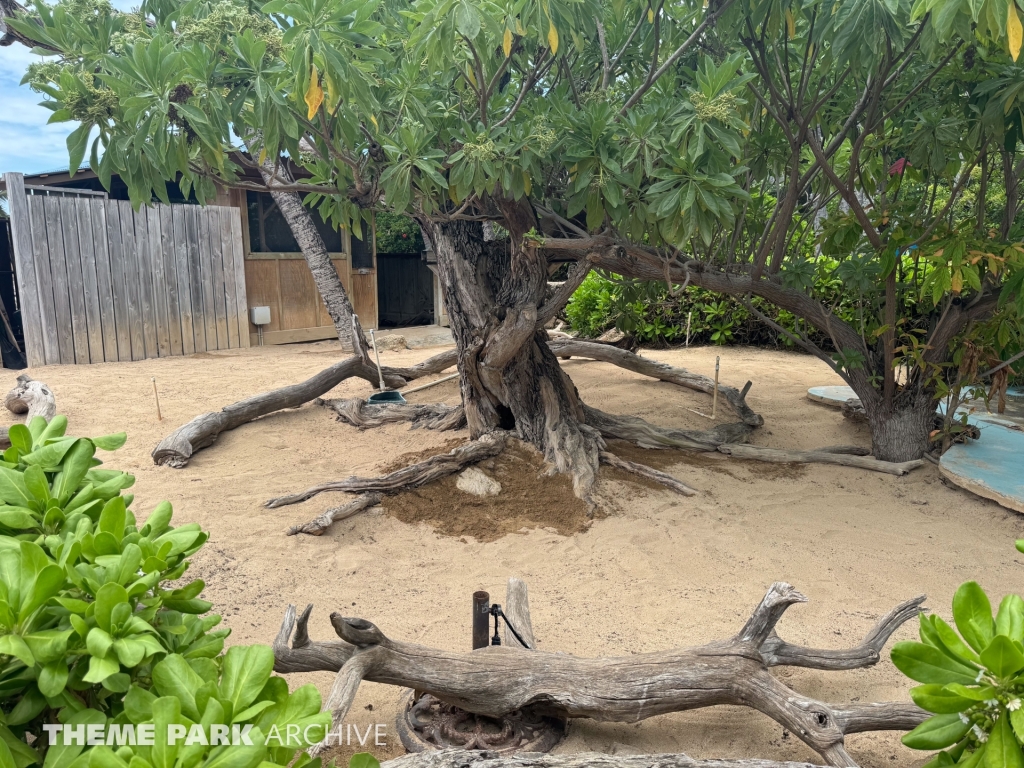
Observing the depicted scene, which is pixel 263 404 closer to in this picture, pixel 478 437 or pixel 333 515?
pixel 478 437

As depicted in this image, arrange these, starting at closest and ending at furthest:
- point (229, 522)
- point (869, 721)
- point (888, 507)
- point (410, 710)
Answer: point (869, 721)
point (410, 710)
point (229, 522)
point (888, 507)

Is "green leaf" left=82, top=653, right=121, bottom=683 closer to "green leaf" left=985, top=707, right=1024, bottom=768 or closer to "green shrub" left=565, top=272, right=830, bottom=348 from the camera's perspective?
"green leaf" left=985, top=707, right=1024, bottom=768

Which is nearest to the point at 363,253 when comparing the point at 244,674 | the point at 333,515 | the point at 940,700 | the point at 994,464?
the point at 333,515

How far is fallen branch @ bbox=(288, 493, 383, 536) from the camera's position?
13.5 feet

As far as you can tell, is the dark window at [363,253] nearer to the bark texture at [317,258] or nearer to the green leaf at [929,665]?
the bark texture at [317,258]

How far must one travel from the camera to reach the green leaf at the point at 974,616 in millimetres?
1233

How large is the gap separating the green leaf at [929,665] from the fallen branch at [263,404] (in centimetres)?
487

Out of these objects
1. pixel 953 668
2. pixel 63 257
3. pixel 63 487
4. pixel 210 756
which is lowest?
pixel 953 668

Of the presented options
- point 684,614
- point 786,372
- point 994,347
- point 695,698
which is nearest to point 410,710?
point 695,698

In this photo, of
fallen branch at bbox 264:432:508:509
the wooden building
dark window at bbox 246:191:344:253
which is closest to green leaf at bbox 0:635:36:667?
fallen branch at bbox 264:432:508:509

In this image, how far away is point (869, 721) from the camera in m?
2.20

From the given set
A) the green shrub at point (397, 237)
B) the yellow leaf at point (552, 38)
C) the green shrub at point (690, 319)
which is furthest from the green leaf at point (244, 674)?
the green shrub at point (397, 237)

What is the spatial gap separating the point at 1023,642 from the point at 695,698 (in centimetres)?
131

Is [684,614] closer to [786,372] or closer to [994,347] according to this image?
[994,347]
